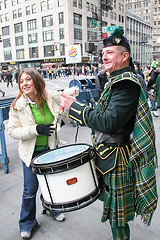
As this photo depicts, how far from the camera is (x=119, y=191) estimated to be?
1.72 metres

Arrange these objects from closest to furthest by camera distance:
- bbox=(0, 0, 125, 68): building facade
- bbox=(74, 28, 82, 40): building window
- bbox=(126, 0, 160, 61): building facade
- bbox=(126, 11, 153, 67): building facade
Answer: bbox=(0, 0, 125, 68): building facade, bbox=(74, 28, 82, 40): building window, bbox=(126, 11, 153, 67): building facade, bbox=(126, 0, 160, 61): building facade

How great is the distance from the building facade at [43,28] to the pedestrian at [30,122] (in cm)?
4017

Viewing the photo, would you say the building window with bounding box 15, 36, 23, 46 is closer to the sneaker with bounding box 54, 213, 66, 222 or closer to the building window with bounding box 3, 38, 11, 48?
the building window with bounding box 3, 38, 11, 48

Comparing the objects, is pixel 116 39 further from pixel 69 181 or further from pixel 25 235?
pixel 25 235

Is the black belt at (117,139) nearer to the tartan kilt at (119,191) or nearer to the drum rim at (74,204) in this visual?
the tartan kilt at (119,191)

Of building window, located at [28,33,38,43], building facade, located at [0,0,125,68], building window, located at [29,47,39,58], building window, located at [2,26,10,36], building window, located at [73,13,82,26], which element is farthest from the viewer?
building window, located at [2,26,10,36]

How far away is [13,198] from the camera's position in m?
3.28

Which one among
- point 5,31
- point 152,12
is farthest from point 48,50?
point 152,12

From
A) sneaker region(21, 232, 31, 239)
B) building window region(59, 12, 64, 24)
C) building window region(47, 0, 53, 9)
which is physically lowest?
sneaker region(21, 232, 31, 239)

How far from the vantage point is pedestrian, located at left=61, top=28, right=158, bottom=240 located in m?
1.53

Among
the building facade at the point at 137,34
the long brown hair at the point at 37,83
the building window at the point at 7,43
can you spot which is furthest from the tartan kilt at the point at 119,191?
the building facade at the point at 137,34

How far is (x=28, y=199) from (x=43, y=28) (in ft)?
163

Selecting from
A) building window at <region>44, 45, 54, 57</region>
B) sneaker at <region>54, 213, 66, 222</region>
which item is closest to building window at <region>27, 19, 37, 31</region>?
building window at <region>44, 45, 54, 57</region>

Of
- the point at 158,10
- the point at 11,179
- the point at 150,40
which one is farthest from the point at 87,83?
the point at 158,10
